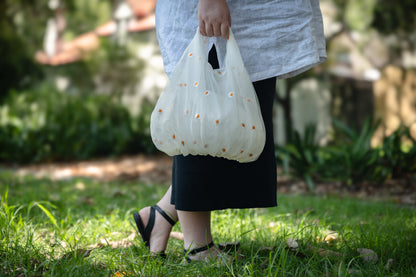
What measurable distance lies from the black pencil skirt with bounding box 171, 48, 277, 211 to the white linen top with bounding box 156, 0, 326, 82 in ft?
0.28

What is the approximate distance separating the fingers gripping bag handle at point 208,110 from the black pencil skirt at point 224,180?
115 millimetres

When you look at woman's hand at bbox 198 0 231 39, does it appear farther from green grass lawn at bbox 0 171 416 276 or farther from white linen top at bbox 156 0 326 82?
green grass lawn at bbox 0 171 416 276

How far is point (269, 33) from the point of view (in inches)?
61.5

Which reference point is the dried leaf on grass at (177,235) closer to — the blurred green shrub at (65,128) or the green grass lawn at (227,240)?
the green grass lawn at (227,240)

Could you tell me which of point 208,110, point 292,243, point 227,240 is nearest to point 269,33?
point 208,110

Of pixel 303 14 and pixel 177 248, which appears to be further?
pixel 177 248

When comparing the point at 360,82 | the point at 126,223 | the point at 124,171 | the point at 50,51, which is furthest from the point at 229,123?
the point at 50,51

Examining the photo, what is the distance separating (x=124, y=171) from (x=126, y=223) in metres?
4.58

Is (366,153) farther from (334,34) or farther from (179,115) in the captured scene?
(334,34)

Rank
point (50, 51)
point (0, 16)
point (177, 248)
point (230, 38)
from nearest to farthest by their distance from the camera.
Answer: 1. point (230, 38)
2. point (177, 248)
3. point (0, 16)
4. point (50, 51)

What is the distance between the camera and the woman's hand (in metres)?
1.46

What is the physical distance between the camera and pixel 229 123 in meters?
1.37


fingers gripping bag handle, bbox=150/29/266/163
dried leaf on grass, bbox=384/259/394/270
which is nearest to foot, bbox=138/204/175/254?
fingers gripping bag handle, bbox=150/29/266/163

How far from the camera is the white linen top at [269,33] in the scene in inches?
61.3
